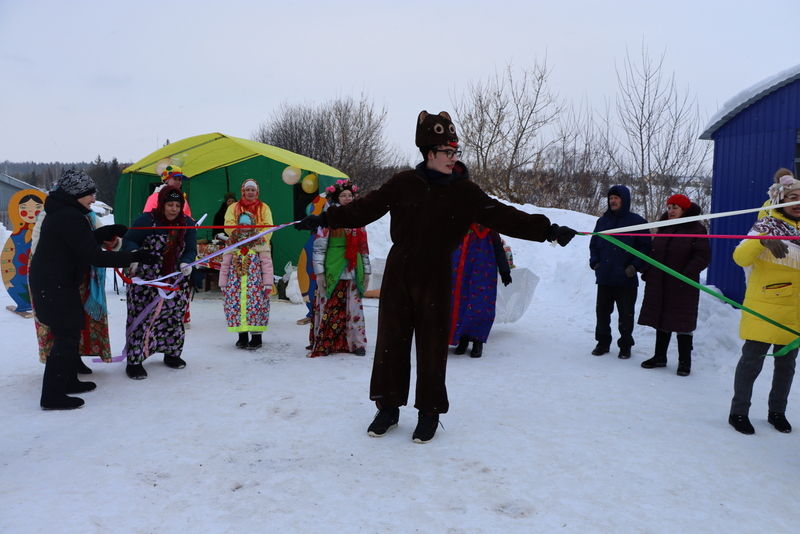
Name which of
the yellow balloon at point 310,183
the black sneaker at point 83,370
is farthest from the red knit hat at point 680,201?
the yellow balloon at point 310,183

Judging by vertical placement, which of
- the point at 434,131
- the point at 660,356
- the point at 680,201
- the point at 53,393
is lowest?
the point at 53,393

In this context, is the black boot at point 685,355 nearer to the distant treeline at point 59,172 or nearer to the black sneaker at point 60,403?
the black sneaker at point 60,403

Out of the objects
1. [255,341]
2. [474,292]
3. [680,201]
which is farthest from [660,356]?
[255,341]

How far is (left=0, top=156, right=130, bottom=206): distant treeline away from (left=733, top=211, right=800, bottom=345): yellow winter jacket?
156 feet

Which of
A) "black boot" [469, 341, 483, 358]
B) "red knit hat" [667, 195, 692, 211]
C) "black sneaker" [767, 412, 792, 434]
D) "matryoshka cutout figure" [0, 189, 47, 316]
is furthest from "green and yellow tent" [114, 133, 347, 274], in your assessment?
"black sneaker" [767, 412, 792, 434]

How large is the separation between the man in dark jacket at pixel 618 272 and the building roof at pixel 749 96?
274 centimetres

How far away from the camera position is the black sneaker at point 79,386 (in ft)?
15.0

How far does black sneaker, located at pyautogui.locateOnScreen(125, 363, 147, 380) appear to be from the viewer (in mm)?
5078

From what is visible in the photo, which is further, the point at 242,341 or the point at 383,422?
the point at 242,341

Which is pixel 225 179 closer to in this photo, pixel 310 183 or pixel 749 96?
pixel 310 183

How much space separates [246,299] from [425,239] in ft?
9.93

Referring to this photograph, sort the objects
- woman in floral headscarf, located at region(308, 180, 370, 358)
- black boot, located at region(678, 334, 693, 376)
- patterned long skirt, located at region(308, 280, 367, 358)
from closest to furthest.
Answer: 1. black boot, located at region(678, 334, 693, 376)
2. woman in floral headscarf, located at region(308, 180, 370, 358)
3. patterned long skirt, located at region(308, 280, 367, 358)

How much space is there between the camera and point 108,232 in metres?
4.65

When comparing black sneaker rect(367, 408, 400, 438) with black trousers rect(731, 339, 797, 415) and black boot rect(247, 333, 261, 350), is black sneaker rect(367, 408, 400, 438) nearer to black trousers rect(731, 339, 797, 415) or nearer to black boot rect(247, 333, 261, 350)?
black trousers rect(731, 339, 797, 415)
